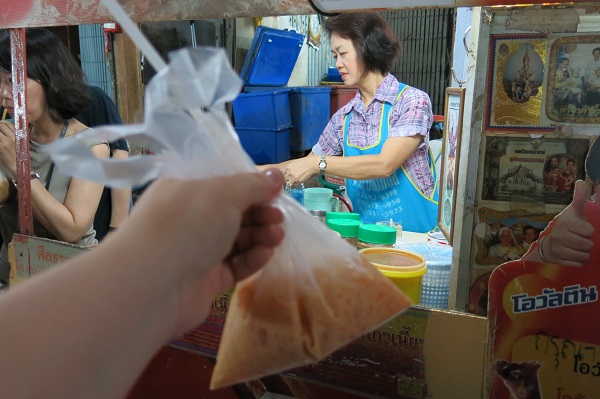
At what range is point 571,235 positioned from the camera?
0.83 m

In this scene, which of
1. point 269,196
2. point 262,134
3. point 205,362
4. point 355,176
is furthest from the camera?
point 262,134

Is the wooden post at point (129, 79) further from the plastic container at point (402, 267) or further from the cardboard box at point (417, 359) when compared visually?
the cardboard box at point (417, 359)

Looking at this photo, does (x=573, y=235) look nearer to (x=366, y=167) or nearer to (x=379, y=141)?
(x=366, y=167)

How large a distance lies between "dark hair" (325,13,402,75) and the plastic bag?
54.8 inches

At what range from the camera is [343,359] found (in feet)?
3.19

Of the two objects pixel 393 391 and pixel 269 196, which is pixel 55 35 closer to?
pixel 269 196

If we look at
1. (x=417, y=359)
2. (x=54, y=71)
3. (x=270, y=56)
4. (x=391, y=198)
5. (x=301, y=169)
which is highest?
(x=270, y=56)

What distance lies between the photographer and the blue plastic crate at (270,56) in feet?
5.88

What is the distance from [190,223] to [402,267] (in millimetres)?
594

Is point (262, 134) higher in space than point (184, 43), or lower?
lower

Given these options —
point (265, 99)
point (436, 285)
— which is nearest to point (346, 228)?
point (436, 285)

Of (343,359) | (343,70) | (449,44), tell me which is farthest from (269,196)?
(449,44)

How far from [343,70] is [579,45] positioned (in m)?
1.24

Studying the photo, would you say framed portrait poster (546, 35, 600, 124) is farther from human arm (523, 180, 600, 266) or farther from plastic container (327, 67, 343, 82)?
plastic container (327, 67, 343, 82)
